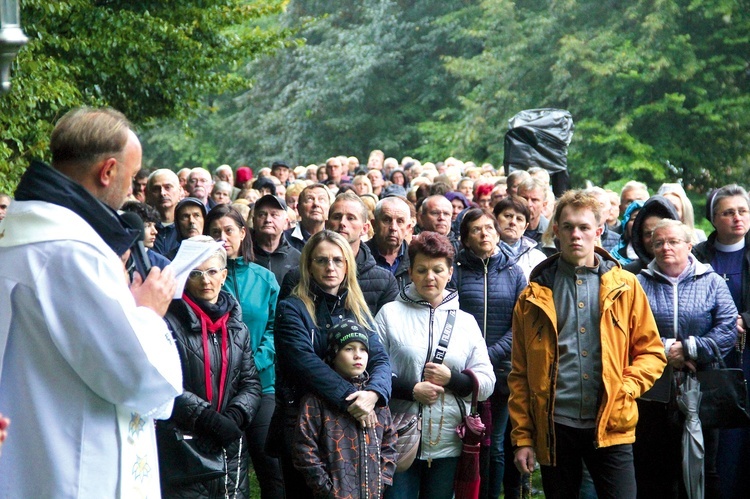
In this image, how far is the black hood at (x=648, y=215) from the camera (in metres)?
7.64

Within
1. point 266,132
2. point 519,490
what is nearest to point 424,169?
point 519,490

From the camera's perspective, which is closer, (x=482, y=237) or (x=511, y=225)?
(x=482, y=237)

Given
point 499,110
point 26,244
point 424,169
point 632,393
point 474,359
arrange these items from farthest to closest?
point 499,110 → point 424,169 → point 474,359 → point 632,393 → point 26,244

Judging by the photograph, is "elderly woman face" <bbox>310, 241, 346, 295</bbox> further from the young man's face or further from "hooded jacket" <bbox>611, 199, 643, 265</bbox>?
"hooded jacket" <bbox>611, 199, 643, 265</bbox>

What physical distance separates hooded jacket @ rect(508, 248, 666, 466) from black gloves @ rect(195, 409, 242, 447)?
5.01ft

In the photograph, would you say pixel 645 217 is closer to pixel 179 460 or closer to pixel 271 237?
pixel 271 237

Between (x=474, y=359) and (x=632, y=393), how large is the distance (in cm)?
104

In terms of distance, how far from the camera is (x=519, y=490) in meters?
7.93

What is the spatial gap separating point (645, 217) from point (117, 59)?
7544mm

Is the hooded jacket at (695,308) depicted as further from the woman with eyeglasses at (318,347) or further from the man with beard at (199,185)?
the man with beard at (199,185)

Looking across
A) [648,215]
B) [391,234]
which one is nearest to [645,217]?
[648,215]

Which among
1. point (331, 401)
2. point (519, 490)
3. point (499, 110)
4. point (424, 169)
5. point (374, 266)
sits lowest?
point (519, 490)

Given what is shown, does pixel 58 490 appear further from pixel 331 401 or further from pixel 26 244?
pixel 331 401

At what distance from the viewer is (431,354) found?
21.2ft
